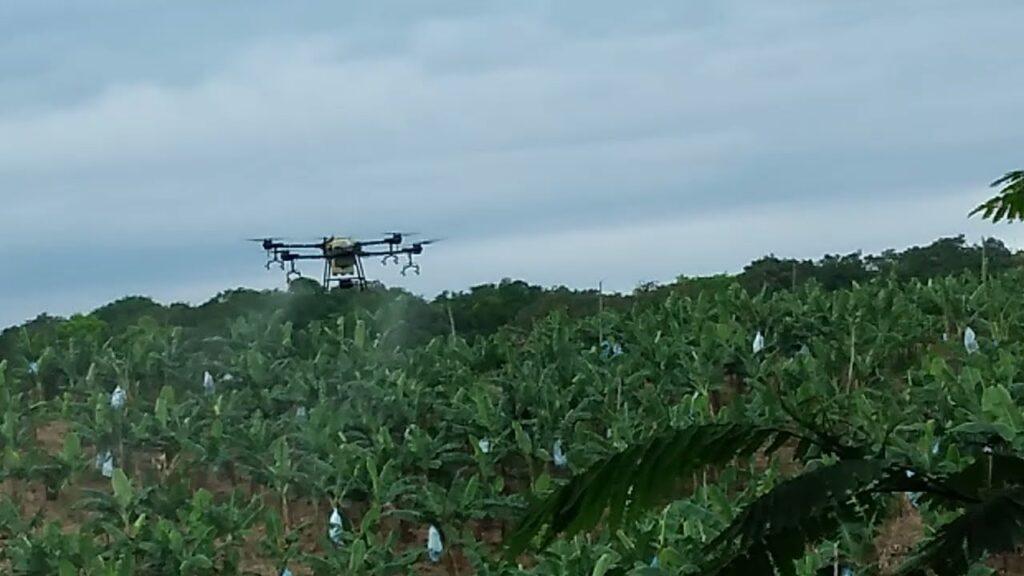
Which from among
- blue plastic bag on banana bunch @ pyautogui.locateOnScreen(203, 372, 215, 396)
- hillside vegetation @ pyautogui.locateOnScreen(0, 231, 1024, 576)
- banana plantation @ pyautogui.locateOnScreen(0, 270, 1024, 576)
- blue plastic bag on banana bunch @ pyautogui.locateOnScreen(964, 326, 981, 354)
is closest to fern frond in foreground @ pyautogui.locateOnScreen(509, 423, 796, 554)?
hillside vegetation @ pyautogui.locateOnScreen(0, 231, 1024, 576)

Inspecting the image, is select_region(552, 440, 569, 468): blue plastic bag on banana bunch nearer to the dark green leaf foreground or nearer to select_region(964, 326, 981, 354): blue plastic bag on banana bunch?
select_region(964, 326, 981, 354): blue plastic bag on banana bunch

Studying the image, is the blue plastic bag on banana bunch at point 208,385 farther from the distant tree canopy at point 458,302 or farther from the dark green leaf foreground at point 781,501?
the dark green leaf foreground at point 781,501

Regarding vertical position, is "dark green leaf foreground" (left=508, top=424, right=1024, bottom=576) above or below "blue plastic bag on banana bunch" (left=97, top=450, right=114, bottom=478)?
above

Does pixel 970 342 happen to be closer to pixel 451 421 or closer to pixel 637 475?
pixel 451 421

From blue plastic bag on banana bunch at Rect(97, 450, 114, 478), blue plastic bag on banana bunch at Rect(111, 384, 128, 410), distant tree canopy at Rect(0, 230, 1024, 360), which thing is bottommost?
blue plastic bag on banana bunch at Rect(97, 450, 114, 478)

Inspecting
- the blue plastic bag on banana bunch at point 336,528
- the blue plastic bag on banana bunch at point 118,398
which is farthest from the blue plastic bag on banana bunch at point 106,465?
the blue plastic bag on banana bunch at point 336,528

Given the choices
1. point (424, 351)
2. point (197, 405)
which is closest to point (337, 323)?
point (424, 351)

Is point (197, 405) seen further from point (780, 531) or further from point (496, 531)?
point (780, 531)
